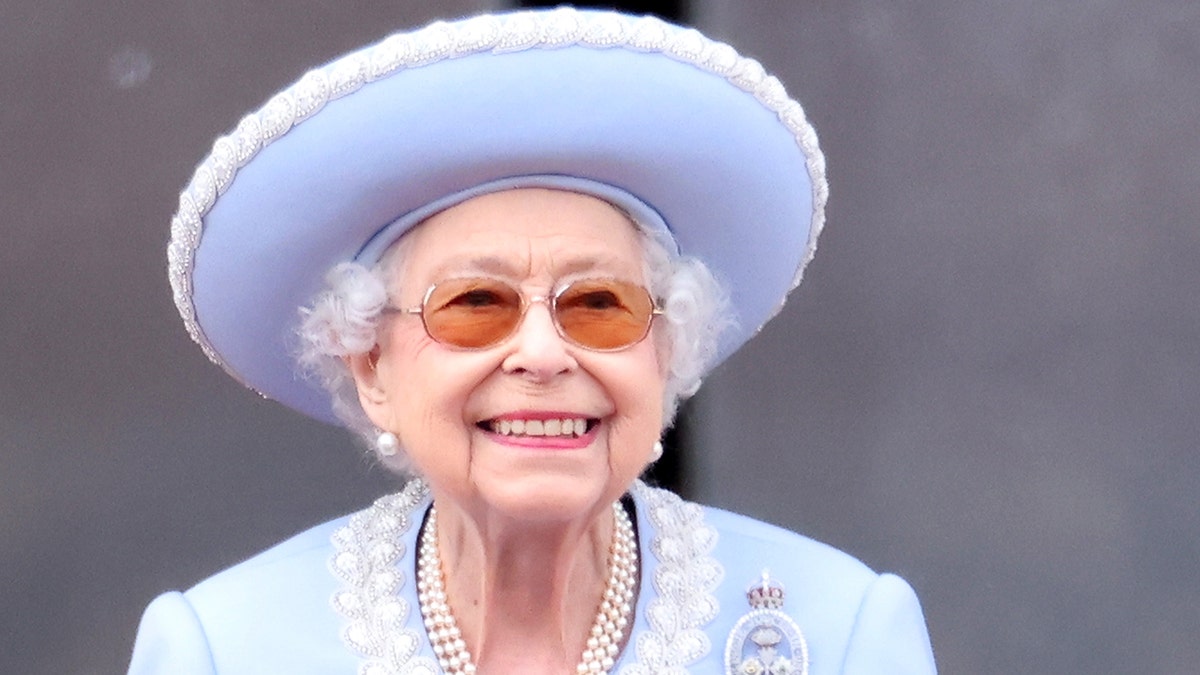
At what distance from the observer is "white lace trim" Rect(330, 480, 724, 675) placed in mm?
2818

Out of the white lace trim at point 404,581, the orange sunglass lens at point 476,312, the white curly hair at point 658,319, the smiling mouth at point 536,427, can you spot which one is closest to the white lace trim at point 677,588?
the white lace trim at point 404,581

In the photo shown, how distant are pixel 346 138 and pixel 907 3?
6.34 feet

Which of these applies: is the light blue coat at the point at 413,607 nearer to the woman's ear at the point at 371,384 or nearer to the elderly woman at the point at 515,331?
the elderly woman at the point at 515,331

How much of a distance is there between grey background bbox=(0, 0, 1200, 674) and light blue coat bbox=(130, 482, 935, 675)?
129 centimetres

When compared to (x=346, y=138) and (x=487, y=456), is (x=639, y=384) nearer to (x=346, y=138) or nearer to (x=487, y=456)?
(x=487, y=456)

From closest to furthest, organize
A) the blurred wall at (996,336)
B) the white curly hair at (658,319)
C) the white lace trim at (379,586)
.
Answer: the white curly hair at (658,319)
the white lace trim at (379,586)
the blurred wall at (996,336)

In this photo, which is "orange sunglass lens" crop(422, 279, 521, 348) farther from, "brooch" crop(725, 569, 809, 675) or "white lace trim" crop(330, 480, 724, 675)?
"brooch" crop(725, 569, 809, 675)

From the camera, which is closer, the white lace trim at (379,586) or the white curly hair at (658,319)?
the white curly hair at (658,319)

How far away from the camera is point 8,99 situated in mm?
4160

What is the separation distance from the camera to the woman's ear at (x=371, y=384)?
2734 mm

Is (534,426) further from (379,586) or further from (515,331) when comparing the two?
(379,586)

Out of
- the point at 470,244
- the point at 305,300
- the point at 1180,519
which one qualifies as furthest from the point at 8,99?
the point at 1180,519

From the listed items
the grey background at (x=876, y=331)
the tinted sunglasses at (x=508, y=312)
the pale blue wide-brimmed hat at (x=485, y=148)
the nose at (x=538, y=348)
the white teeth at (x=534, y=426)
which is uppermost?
the grey background at (x=876, y=331)

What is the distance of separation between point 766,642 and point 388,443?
0.62m
